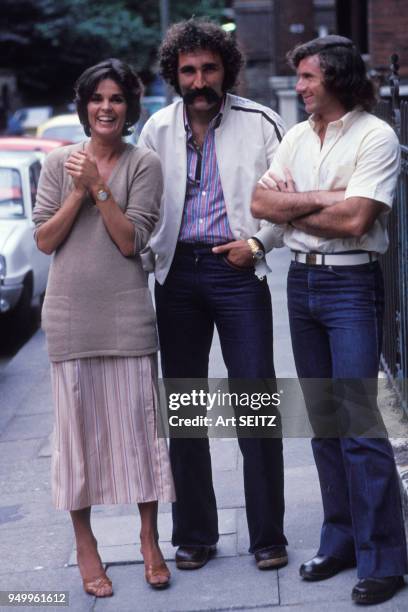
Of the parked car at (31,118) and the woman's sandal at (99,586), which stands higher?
the woman's sandal at (99,586)

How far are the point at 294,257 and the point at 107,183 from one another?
0.73 metres

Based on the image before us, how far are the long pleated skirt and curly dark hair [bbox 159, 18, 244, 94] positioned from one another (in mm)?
1100

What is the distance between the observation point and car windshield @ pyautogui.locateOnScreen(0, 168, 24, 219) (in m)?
11.9

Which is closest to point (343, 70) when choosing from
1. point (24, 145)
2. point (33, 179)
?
point (33, 179)

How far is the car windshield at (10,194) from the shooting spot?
11.9m

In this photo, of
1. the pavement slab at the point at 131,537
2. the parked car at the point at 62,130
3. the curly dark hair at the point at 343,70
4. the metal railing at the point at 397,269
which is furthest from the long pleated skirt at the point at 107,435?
the parked car at the point at 62,130

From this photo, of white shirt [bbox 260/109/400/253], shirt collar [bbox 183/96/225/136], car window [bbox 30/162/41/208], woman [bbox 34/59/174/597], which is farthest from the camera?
car window [bbox 30/162/41/208]

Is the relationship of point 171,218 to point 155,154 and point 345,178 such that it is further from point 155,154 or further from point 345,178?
point 345,178

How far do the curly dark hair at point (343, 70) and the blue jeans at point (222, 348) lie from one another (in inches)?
30.9

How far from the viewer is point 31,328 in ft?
40.5

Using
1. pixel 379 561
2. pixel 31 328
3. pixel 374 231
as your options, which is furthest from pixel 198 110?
pixel 31 328

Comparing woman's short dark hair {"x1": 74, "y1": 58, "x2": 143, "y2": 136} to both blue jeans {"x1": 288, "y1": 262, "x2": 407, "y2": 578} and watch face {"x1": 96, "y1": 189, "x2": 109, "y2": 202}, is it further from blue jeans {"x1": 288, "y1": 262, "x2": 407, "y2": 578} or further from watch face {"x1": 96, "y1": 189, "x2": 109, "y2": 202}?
blue jeans {"x1": 288, "y1": 262, "x2": 407, "y2": 578}

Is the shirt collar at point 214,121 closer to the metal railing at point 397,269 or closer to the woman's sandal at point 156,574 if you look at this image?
the metal railing at point 397,269

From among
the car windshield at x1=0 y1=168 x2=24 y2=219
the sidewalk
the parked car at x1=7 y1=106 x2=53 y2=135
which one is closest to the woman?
the sidewalk
